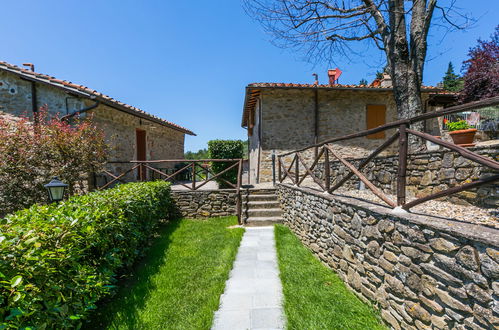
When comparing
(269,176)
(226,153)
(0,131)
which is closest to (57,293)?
(0,131)

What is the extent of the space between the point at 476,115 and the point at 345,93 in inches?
262

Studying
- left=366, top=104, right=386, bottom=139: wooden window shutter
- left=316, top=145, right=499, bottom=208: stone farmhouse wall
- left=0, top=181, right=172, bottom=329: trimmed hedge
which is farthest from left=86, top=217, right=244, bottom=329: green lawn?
left=366, top=104, right=386, bottom=139: wooden window shutter

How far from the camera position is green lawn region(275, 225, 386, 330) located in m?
2.30

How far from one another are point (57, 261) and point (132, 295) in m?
1.34

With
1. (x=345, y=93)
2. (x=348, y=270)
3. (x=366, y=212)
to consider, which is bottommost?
(x=348, y=270)

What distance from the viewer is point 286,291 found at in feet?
9.59

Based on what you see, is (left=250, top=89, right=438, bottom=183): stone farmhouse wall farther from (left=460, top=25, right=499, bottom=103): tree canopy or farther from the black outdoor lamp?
the black outdoor lamp

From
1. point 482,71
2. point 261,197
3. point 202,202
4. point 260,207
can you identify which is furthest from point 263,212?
point 482,71

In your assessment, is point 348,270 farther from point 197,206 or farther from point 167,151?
point 167,151

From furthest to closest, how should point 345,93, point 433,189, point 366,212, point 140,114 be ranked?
point 345,93, point 140,114, point 433,189, point 366,212

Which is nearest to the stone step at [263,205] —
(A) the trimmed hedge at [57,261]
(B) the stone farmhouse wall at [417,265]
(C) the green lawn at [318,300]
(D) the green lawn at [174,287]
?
(D) the green lawn at [174,287]

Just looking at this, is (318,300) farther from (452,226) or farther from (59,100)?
(59,100)

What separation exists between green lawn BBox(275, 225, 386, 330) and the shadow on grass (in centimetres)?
166

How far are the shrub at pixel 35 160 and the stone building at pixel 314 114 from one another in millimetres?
5719
